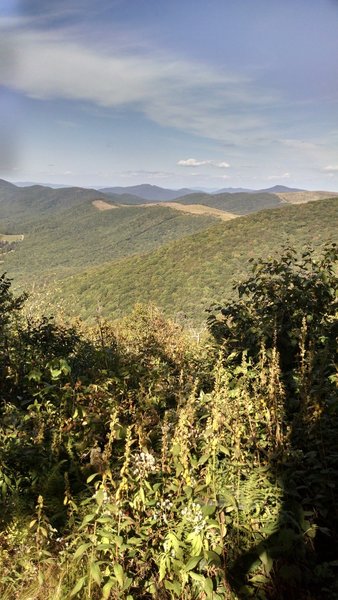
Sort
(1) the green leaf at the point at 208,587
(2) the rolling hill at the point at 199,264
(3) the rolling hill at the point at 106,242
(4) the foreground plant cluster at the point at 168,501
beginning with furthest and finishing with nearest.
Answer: (3) the rolling hill at the point at 106,242 < (2) the rolling hill at the point at 199,264 < (4) the foreground plant cluster at the point at 168,501 < (1) the green leaf at the point at 208,587

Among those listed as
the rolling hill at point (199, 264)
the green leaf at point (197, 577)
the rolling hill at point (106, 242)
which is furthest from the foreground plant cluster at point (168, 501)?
the rolling hill at point (106, 242)

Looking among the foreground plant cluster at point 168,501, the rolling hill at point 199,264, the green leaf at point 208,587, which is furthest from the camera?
the rolling hill at point 199,264

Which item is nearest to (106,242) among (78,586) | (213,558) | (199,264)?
(199,264)

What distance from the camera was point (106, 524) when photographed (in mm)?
2162

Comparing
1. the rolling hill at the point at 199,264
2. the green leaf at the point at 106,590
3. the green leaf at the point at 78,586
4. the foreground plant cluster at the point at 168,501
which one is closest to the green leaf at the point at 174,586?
the foreground plant cluster at the point at 168,501

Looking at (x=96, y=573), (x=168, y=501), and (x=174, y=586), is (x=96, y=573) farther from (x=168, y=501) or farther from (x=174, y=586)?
(x=168, y=501)

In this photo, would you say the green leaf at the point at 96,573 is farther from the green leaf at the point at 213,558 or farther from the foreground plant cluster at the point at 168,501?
the green leaf at the point at 213,558

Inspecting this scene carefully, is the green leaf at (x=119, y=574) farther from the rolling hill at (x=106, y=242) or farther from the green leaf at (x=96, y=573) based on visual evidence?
the rolling hill at (x=106, y=242)

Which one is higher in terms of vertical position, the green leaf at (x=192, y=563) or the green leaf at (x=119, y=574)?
the green leaf at (x=192, y=563)

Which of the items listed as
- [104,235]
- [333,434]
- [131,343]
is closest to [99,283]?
[131,343]

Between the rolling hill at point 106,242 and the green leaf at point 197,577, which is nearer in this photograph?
the green leaf at point 197,577

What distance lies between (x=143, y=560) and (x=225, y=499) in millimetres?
542

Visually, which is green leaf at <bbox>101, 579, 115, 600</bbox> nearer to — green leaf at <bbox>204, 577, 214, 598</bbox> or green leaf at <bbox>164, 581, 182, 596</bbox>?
green leaf at <bbox>164, 581, 182, 596</bbox>

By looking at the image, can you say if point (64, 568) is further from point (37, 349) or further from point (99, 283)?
point (99, 283)
